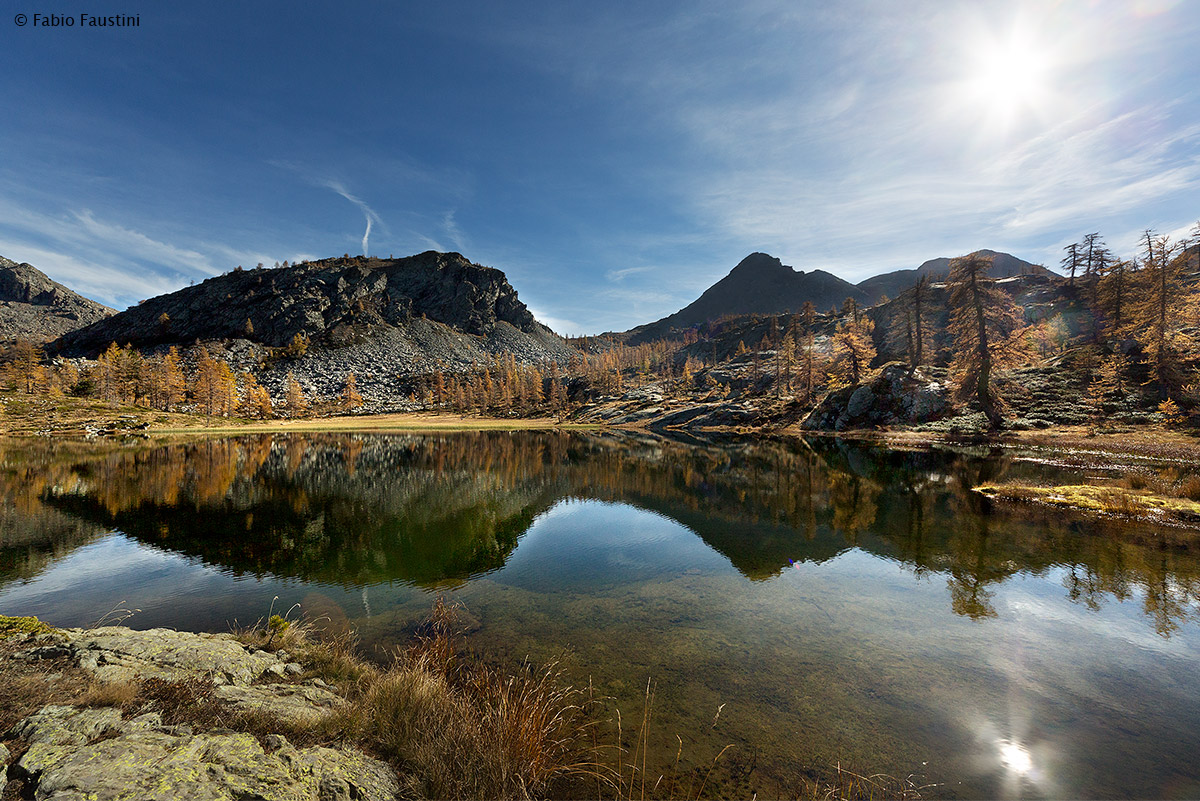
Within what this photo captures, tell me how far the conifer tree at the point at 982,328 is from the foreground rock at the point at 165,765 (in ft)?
225

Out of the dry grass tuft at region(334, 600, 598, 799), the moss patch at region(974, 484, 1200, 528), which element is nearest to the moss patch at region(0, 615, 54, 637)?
the dry grass tuft at region(334, 600, 598, 799)

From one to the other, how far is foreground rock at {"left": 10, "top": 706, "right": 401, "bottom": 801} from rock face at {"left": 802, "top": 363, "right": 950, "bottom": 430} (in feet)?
243

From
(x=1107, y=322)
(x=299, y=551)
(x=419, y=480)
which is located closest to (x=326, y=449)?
(x=419, y=480)

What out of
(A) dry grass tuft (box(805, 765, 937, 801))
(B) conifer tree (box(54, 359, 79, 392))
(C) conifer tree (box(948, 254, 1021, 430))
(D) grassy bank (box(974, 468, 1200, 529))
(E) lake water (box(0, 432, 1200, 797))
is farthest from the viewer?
(B) conifer tree (box(54, 359, 79, 392))

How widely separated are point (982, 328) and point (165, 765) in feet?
234

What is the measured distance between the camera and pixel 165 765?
4.24 metres

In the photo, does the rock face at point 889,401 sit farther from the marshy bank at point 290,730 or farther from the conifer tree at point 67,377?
the conifer tree at point 67,377

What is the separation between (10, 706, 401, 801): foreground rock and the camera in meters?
3.84

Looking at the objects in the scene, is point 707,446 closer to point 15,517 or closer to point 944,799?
point 944,799

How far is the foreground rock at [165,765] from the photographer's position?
3840 millimetres

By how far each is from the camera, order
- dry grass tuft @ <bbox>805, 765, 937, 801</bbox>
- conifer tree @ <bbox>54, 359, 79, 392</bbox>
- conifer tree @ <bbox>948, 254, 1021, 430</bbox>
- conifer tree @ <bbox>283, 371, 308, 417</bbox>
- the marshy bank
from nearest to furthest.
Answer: the marshy bank, dry grass tuft @ <bbox>805, 765, 937, 801</bbox>, conifer tree @ <bbox>948, 254, 1021, 430</bbox>, conifer tree @ <bbox>54, 359, 79, 392</bbox>, conifer tree @ <bbox>283, 371, 308, 417</bbox>

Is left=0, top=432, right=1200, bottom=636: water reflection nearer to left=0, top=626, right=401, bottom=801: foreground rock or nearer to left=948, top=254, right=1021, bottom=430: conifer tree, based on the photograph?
left=0, top=626, right=401, bottom=801: foreground rock

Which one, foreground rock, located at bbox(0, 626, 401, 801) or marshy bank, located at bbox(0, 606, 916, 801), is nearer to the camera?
foreground rock, located at bbox(0, 626, 401, 801)

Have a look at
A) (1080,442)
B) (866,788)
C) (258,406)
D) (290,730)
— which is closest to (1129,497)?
(866,788)
